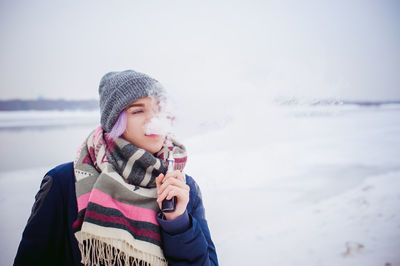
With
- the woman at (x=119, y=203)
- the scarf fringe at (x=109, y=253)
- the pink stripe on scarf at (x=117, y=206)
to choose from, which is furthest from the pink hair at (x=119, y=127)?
the scarf fringe at (x=109, y=253)

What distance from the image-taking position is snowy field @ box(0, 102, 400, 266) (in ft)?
8.19

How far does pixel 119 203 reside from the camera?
123 centimetres

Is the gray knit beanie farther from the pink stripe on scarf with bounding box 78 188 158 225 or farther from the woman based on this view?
the pink stripe on scarf with bounding box 78 188 158 225

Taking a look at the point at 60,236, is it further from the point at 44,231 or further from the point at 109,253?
the point at 109,253

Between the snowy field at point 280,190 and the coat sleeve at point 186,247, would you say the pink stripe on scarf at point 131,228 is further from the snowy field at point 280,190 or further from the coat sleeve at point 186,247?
the snowy field at point 280,190

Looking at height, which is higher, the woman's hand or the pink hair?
the pink hair

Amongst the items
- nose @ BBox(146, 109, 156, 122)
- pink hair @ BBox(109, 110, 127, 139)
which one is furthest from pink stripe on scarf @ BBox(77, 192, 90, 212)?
nose @ BBox(146, 109, 156, 122)

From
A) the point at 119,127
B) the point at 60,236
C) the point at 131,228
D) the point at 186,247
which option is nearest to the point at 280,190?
the point at 186,247

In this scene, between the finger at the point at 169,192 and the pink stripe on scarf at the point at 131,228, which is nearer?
the finger at the point at 169,192

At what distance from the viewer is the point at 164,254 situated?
1189mm

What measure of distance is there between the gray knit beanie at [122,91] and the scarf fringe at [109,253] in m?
0.67

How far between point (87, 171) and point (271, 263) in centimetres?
237

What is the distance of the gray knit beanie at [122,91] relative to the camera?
122 cm

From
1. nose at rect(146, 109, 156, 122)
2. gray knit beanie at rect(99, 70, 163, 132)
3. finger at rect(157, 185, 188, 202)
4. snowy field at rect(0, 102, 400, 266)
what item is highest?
gray knit beanie at rect(99, 70, 163, 132)
